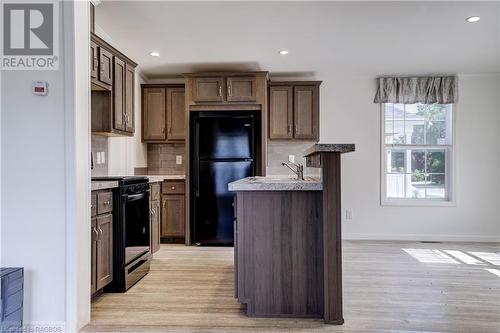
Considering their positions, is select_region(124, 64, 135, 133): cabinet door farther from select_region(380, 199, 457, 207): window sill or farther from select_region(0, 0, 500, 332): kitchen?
select_region(380, 199, 457, 207): window sill

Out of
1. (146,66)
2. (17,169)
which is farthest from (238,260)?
(146,66)

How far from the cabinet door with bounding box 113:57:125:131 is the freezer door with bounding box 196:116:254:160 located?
1.22m

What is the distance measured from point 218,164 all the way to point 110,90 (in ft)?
5.54

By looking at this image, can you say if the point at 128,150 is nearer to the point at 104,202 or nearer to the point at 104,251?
the point at 104,202

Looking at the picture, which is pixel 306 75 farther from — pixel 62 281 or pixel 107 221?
pixel 62 281

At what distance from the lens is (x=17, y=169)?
2162mm

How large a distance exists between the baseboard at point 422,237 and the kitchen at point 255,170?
0.02 m

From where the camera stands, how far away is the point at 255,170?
465 cm

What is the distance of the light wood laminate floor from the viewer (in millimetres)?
2307

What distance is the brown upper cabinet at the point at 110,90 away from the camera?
3.14m

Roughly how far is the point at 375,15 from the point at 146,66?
2996 mm

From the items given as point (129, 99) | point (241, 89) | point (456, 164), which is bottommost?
point (456, 164)

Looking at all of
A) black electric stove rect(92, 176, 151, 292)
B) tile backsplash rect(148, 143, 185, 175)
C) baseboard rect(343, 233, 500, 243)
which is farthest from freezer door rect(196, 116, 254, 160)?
baseboard rect(343, 233, 500, 243)

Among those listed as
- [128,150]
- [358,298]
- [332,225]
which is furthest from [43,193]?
[128,150]
